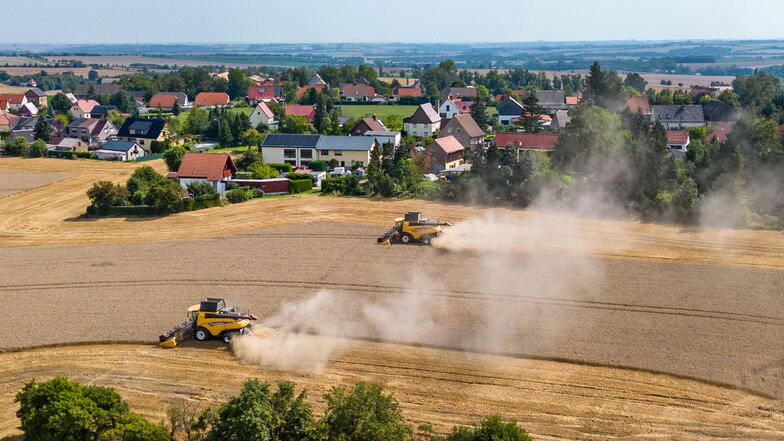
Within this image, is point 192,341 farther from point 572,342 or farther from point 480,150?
point 480,150

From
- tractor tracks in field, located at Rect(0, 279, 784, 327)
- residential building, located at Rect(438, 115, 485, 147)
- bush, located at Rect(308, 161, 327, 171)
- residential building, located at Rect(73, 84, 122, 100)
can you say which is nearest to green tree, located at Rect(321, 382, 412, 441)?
tractor tracks in field, located at Rect(0, 279, 784, 327)

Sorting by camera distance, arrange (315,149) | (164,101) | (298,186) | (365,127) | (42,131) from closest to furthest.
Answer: (298,186) → (315,149) → (365,127) → (42,131) → (164,101)

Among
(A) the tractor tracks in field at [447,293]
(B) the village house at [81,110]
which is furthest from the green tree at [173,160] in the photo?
(B) the village house at [81,110]

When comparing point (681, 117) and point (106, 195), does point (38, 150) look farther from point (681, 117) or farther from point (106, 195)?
point (681, 117)

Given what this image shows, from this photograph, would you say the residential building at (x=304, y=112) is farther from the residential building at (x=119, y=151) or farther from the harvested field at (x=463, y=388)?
the harvested field at (x=463, y=388)

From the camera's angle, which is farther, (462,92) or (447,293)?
(462,92)

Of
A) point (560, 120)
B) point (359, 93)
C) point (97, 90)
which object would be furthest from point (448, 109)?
point (97, 90)
